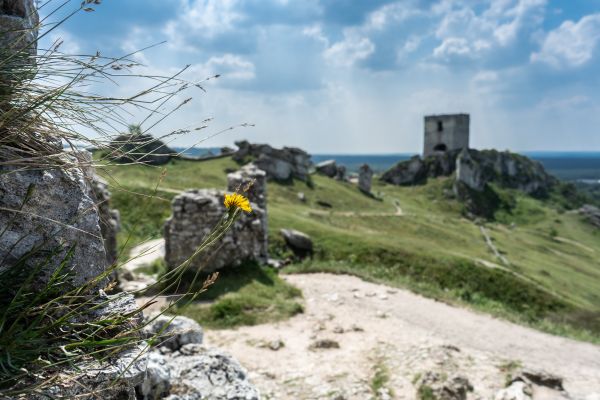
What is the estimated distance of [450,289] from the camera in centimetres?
2166

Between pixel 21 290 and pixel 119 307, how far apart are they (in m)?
0.75

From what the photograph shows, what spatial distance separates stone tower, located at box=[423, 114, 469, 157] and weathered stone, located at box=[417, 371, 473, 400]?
224 feet

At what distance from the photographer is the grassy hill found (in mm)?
20020

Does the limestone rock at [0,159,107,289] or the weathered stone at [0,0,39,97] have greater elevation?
the weathered stone at [0,0,39,97]

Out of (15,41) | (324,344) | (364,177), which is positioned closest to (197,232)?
(324,344)

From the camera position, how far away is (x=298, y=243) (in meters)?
22.5

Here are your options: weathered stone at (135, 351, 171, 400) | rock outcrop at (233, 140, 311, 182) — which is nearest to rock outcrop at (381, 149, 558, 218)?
rock outcrop at (233, 140, 311, 182)

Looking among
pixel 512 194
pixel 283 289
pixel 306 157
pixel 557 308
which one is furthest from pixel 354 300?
pixel 512 194

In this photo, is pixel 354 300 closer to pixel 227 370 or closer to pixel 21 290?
pixel 227 370

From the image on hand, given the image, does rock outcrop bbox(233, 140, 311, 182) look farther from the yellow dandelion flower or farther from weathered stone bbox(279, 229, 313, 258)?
the yellow dandelion flower

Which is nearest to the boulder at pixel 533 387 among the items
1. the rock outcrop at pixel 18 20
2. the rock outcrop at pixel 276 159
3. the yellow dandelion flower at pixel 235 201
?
the yellow dandelion flower at pixel 235 201

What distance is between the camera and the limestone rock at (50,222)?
318 centimetres

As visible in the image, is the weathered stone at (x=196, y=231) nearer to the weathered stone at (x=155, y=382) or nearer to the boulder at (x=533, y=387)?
the boulder at (x=533, y=387)

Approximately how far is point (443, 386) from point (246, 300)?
20.1 feet
